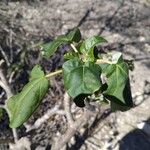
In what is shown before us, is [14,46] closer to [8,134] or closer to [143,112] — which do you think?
[8,134]

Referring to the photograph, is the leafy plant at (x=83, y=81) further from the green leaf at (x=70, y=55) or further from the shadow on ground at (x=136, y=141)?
the shadow on ground at (x=136, y=141)

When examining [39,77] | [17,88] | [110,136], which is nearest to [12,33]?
[17,88]

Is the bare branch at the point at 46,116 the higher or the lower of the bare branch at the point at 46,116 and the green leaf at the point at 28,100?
the lower

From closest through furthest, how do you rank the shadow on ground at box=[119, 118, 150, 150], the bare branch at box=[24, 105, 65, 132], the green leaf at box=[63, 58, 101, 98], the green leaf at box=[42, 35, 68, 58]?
the green leaf at box=[63, 58, 101, 98], the green leaf at box=[42, 35, 68, 58], the bare branch at box=[24, 105, 65, 132], the shadow on ground at box=[119, 118, 150, 150]

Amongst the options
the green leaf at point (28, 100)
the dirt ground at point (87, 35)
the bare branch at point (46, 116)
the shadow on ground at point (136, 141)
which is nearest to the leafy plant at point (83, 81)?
the green leaf at point (28, 100)

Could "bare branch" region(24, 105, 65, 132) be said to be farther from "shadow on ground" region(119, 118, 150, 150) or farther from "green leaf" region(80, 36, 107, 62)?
"green leaf" region(80, 36, 107, 62)

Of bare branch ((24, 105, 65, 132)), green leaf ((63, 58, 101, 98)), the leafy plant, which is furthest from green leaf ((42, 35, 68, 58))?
bare branch ((24, 105, 65, 132))
